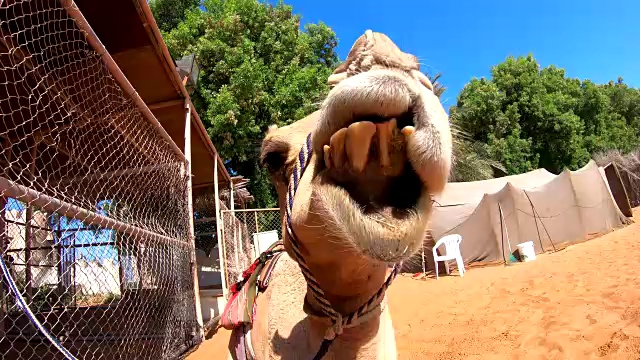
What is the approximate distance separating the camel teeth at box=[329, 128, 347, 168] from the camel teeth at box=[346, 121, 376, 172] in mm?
21

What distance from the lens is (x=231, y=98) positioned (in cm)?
1493

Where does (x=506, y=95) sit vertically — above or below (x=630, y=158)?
above

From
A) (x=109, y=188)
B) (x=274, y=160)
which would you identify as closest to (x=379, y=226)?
(x=274, y=160)

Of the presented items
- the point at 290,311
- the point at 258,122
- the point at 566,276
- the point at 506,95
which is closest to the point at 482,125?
the point at 506,95

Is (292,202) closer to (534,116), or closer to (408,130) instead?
(408,130)

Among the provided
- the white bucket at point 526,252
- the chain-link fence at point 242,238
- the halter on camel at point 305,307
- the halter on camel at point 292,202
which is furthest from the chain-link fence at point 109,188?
the white bucket at point 526,252

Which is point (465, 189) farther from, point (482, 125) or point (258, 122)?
point (482, 125)

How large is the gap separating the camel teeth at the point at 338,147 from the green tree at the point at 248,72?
13097 millimetres

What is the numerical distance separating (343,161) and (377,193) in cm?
14

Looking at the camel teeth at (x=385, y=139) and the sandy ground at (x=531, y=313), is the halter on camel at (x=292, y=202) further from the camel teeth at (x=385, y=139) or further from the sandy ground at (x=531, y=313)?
the sandy ground at (x=531, y=313)

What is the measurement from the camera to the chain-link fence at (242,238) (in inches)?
390

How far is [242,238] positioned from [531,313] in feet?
27.2

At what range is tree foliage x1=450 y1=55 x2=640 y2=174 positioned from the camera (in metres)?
25.6

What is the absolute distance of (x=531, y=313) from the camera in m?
6.75
